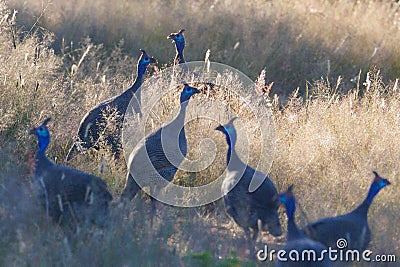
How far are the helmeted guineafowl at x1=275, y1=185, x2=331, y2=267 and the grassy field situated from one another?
0.42m

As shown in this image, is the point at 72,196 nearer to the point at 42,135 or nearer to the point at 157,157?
the point at 42,135

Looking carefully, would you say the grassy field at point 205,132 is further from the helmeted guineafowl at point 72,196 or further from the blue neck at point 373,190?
the blue neck at point 373,190

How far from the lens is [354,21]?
10922 mm

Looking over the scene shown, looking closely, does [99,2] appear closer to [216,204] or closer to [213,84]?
A: [213,84]

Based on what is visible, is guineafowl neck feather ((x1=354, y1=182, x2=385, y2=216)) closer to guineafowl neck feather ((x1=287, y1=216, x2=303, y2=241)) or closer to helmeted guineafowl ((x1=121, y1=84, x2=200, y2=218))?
guineafowl neck feather ((x1=287, y1=216, x2=303, y2=241))

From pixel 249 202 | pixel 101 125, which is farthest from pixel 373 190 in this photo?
pixel 101 125

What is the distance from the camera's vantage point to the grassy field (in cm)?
478

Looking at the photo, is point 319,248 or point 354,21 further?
point 354,21

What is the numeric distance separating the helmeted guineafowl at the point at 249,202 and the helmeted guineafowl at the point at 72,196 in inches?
34.2

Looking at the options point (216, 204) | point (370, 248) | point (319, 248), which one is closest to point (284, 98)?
point (216, 204)

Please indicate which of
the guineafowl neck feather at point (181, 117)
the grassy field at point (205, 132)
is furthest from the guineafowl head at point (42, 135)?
the guineafowl neck feather at point (181, 117)

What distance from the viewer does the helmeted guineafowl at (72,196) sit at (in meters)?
4.77

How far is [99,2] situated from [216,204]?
5689 millimetres

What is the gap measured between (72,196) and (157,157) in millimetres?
824
